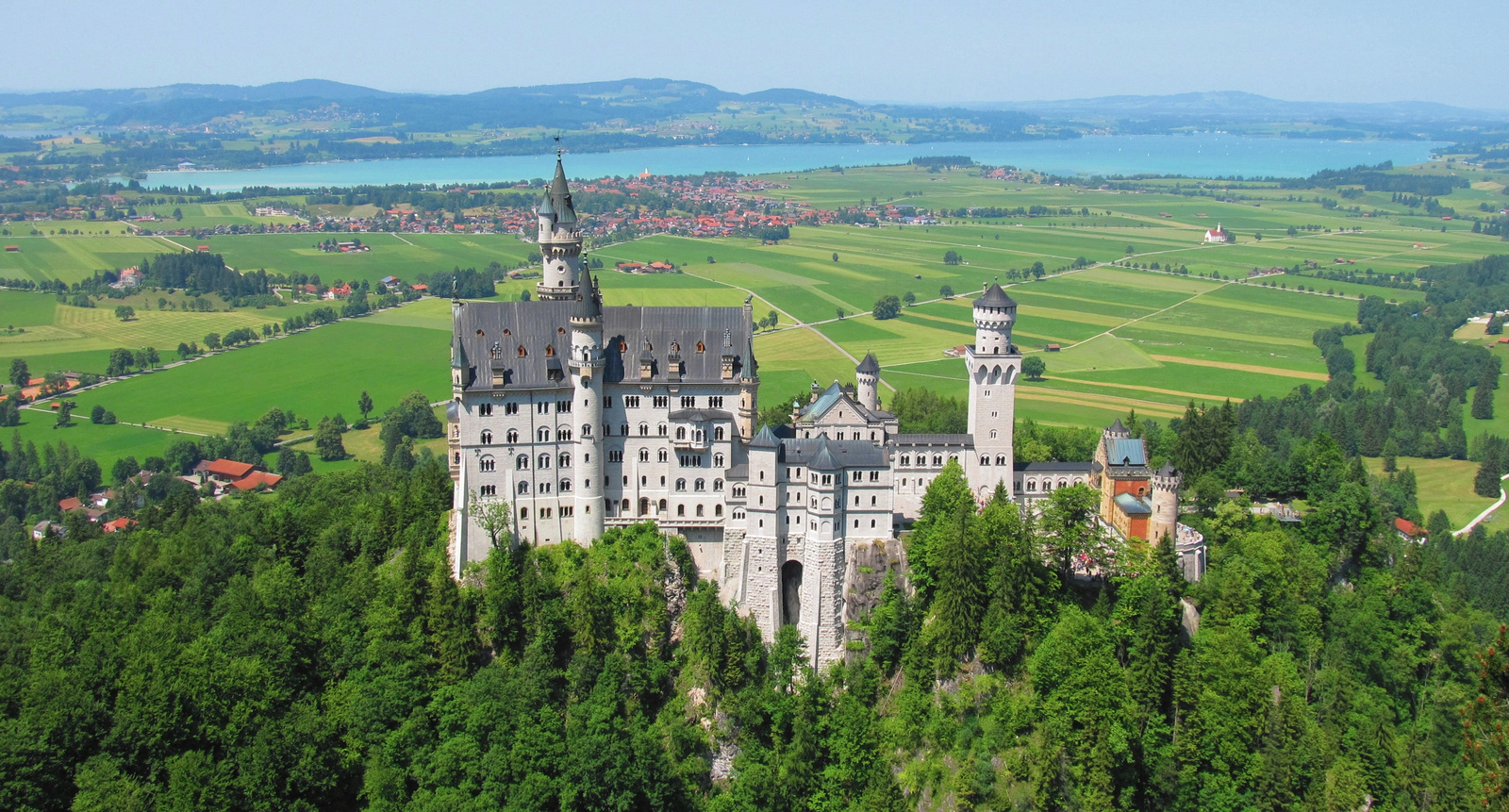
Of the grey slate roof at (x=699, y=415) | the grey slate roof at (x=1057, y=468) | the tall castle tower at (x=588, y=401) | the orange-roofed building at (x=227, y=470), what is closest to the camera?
the tall castle tower at (x=588, y=401)

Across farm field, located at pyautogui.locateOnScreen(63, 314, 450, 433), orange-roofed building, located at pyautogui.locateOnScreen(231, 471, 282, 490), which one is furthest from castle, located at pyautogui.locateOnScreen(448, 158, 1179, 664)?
farm field, located at pyautogui.locateOnScreen(63, 314, 450, 433)

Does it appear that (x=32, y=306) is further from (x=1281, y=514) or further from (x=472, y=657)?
(x=1281, y=514)

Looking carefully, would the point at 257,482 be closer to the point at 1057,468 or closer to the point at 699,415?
the point at 699,415

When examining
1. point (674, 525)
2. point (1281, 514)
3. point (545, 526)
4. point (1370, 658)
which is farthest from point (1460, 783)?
point (545, 526)

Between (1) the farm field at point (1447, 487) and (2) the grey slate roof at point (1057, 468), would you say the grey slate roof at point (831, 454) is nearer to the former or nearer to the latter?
(2) the grey slate roof at point (1057, 468)

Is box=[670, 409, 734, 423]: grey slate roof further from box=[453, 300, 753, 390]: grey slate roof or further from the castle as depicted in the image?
box=[453, 300, 753, 390]: grey slate roof

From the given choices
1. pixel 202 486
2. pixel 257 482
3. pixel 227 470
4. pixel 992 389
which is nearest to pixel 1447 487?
pixel 992 389

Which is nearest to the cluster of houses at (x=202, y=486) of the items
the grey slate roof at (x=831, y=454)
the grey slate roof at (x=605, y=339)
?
the grey slate roof at (x=605, y=339)

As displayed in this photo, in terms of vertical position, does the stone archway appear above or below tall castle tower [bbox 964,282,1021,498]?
below
